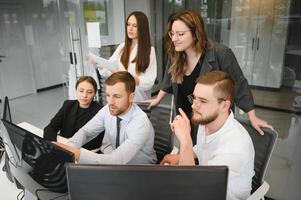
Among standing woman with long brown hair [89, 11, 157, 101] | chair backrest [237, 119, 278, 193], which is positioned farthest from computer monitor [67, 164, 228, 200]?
standing woman with long brown hair [89, 11, 157, 101]

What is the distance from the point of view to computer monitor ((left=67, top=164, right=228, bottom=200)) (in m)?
0.59

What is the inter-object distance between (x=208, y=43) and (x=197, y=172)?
1270 mm

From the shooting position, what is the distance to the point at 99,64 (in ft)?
7.80

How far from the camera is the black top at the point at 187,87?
5.83 feet

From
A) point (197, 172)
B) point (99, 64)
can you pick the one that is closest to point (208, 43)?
point (99, 64)

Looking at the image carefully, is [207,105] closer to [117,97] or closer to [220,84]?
[220,84]

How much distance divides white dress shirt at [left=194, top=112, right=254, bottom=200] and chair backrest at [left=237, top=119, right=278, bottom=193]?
275mm

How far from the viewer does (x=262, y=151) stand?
1305mm

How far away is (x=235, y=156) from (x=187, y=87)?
0.91 metres

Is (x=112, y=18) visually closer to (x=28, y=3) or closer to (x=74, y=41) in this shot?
(x=74, y=41)

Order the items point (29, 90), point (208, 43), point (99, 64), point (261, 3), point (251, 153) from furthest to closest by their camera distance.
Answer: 1. point (29, 90)
2. point (261, 3)
3. point (99, 64)
4. point (208, 43)
5. point (251, 153)

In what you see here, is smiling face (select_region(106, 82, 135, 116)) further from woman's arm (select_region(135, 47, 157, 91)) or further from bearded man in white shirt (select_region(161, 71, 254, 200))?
woman's arm (select_region(135, 47, 157, 91))

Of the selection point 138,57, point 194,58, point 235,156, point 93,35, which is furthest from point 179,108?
point 93,35

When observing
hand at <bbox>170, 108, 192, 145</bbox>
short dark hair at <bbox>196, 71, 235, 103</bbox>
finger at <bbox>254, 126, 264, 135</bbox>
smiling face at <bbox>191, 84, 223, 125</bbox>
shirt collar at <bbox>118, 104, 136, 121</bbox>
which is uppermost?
short dark hair at <bbox>196, 71, 235, 103</bbox>
